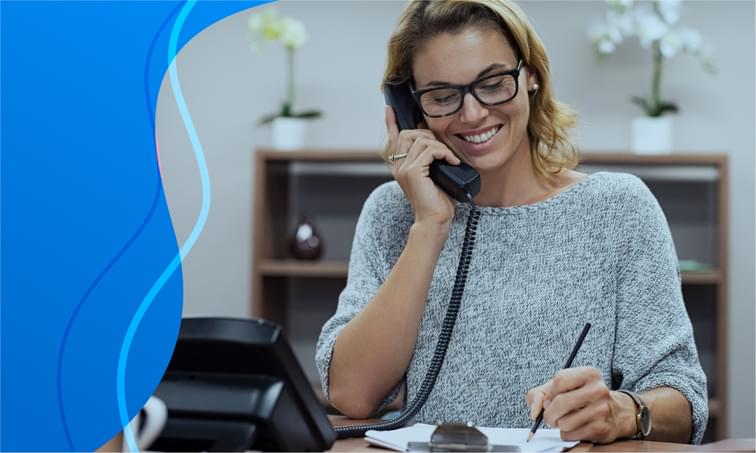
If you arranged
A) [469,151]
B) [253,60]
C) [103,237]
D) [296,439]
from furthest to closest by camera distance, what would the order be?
[253,60] < [469,151] < [103,237] < [296,439]

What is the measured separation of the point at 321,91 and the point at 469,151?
6.48ft

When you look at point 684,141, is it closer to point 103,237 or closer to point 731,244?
point 731,244

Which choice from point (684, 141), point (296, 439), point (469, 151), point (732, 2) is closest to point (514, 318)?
point (469, 151)

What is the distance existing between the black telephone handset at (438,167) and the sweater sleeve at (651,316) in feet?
0.79

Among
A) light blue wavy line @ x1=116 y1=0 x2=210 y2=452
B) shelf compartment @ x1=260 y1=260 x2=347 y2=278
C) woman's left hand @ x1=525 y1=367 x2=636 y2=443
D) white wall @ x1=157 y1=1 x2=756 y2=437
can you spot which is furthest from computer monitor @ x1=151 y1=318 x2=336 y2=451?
white wall @ x1=157 y1=1 x2=756 y2=437

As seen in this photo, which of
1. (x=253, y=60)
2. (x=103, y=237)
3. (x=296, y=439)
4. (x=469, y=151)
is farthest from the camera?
(x=253, y=60)

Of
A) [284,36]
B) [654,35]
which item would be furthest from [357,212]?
[654,35]

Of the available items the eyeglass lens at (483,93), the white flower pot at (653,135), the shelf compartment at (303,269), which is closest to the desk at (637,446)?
the eyeglass lens at (483,93)

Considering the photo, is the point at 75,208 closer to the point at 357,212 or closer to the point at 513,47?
the point at 513,47

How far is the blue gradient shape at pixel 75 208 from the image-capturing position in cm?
94

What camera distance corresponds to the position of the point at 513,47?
4.63 feet

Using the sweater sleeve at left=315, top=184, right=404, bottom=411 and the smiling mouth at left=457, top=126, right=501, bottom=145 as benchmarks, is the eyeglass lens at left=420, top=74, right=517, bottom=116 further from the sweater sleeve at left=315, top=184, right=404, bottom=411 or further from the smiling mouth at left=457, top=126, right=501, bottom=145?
the sweater sleeve at left=315, top=184, right=404, bottom=411

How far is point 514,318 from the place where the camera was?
4.50ft

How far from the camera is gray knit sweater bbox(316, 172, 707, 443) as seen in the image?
4.36 ft
